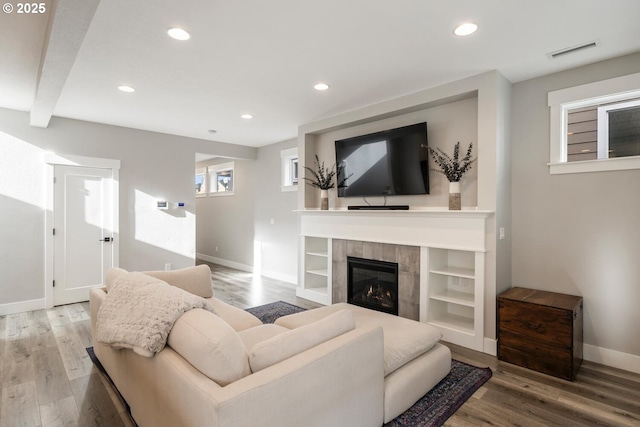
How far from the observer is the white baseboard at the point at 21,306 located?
4.25 metres

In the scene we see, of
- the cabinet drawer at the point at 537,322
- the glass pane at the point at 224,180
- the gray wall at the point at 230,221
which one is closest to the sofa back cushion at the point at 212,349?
the cabinet drawer at the point at 537,322

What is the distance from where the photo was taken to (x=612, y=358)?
2863 mm

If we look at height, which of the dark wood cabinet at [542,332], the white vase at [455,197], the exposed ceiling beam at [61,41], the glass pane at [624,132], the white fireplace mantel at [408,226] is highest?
the exposed ceiling beam at [61,41]

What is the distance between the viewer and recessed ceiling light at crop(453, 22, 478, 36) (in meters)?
2.35

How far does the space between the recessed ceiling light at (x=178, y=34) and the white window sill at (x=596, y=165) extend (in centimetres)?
340

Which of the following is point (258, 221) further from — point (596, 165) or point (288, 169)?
point (596, 165)

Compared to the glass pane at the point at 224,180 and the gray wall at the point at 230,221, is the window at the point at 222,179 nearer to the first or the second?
the glass pane at the point at 224,180

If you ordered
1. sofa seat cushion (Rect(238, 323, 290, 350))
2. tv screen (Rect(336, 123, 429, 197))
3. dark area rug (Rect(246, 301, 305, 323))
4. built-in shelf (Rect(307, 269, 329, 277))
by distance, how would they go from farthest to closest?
1. built-in shelf (Rect(307, 269, 329, 277))
2. dark area rug (Rect(246, 301, 305, 323))
3. tv screen (Rect(336, 123, 429, 197))
4. sofa seat cushion (Rect(238, 323, 290, 350))

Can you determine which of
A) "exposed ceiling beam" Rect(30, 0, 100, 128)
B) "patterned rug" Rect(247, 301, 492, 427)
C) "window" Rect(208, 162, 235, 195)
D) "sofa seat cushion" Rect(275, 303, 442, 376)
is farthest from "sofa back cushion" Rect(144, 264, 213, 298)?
"window" Rect(208, 162, 235, 195)

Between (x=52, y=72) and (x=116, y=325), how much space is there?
2.29 meters

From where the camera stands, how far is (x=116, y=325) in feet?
5.95

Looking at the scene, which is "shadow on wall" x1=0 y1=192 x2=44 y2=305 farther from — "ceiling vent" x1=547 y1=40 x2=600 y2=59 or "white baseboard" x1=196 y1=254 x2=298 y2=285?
"ceiling vent" x1=547 y1=40 x2=600 y2=59

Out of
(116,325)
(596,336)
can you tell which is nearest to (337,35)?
(116,325)

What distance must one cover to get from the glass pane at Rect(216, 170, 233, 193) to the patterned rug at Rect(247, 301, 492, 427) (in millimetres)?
6280
